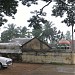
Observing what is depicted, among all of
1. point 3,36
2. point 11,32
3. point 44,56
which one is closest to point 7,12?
point 44,56

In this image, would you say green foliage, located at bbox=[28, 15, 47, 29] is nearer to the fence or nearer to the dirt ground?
the dirt ground

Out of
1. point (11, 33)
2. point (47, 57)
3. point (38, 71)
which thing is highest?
point (11, 33)

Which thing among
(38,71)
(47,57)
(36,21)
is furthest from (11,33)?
(36,21)

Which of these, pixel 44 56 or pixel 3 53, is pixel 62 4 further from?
pixel 3 53

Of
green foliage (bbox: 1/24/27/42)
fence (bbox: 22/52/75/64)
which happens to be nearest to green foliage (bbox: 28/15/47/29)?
fence (bbox: 22/52/75/64)

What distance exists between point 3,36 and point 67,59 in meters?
60.0

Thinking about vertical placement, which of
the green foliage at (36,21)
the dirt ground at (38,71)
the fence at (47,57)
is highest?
the green foliage at (36,21)

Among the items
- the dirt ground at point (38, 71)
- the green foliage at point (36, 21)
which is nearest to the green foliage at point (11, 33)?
the dirt ground at point (38, 71)

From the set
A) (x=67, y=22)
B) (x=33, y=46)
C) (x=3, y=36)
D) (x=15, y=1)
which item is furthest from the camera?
(x=3, y=36)

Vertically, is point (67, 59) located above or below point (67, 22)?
below

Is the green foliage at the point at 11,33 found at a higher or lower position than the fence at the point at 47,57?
higher

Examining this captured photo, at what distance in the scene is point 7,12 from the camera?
53.4 ft

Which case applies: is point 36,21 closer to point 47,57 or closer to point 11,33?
point 47,57

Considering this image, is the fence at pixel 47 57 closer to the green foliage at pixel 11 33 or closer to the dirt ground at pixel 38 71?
the dirt ground at pixel 38 71
